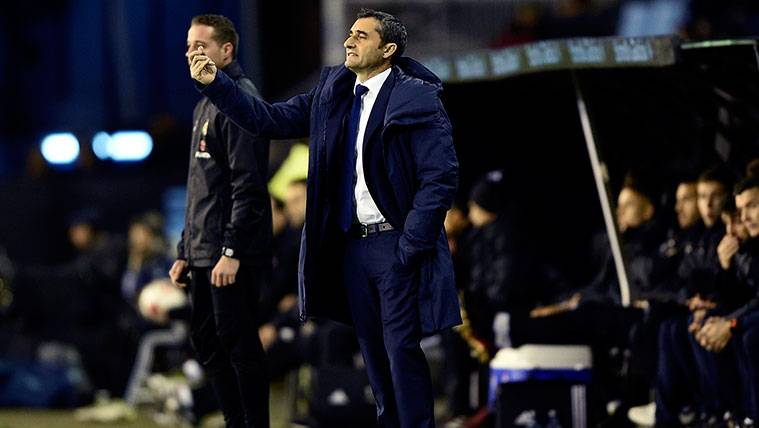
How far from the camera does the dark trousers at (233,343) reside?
855 cm

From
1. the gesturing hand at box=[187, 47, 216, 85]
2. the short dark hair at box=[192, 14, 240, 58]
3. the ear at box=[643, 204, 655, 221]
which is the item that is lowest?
the ear at box=[643, 204, 655, 221]

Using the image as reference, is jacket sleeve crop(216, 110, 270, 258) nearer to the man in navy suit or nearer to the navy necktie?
the man in navy suit

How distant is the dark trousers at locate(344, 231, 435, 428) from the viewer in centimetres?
775

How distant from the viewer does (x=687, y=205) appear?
1027 centimetres

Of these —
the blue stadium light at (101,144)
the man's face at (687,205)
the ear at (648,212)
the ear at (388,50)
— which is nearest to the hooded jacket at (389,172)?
the ear at (388,50)

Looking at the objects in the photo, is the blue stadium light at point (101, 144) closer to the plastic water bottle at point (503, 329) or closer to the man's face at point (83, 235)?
the man's face at point (83, 235)

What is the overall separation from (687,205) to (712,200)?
38 centimetres

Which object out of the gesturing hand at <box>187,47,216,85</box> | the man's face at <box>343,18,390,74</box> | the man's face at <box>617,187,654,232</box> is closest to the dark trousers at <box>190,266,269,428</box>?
the gesturing hand at <box>187,47,216,85</box>

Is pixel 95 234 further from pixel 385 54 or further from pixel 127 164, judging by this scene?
pixel 385 54

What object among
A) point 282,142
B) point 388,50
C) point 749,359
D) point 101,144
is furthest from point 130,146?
point 388,50

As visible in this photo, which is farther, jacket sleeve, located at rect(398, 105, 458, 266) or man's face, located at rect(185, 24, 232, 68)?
man's face, located at rect(185, 24, 232, 68)

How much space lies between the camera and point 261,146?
8.64 m

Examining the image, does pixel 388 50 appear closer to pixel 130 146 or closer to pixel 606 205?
pixel 606 205

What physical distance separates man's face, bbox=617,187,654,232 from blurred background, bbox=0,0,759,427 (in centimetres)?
11
